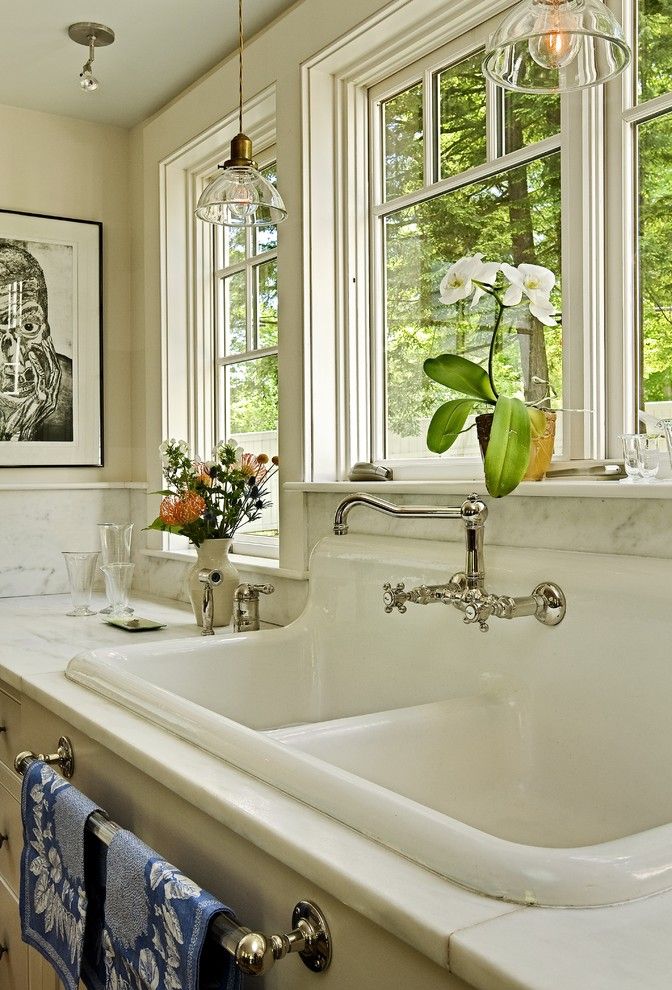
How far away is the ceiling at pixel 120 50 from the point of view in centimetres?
230

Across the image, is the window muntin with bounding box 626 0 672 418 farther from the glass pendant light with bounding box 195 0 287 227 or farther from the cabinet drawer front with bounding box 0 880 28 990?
the cabinet drawer front with bounding box 0 880 28 990

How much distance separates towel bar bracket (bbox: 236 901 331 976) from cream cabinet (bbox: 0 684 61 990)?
1.05 metres

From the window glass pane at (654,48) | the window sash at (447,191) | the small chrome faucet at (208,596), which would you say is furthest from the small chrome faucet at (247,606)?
the window glass pane at (654,48)

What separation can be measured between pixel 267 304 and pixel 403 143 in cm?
67

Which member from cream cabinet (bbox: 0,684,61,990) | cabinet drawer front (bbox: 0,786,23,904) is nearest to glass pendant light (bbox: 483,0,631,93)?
cream cabinet (bbox: 0,684,61,990)

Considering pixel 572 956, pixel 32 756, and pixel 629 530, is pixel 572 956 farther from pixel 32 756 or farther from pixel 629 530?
pixel 32 756

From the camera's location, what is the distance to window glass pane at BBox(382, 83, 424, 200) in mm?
2141

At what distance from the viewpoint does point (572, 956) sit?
633 millimetres

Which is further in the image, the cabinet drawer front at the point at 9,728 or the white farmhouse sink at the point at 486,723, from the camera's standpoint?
the cabinet drawer front at the point at 9,728

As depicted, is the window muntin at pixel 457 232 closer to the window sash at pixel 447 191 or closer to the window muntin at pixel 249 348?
the window sash at pixel 447 191

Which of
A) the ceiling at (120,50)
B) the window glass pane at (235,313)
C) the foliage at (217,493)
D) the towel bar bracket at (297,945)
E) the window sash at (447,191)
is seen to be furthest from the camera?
the window glass pane at (235,313)

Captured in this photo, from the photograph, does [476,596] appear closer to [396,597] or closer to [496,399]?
[396,597]

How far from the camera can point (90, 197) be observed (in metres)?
3.05

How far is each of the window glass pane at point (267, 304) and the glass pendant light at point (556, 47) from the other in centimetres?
156
